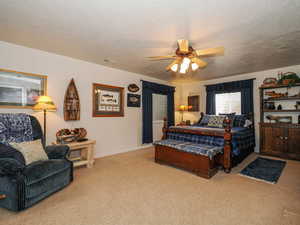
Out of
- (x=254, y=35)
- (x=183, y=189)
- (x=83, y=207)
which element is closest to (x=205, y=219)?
(x=183, y=189)

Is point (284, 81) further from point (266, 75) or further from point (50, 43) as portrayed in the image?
point (50, 43)

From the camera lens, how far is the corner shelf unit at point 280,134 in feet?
11.8

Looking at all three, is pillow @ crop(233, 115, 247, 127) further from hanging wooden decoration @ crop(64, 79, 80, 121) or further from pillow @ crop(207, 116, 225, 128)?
hanging wooden decoration @ crop(64, 79, 80, 121)

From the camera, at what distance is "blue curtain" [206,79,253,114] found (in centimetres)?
440

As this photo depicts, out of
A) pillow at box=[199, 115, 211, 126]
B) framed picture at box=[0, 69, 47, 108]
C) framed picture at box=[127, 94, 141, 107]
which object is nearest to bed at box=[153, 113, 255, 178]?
pillow at box=[199, 115, 211, 126]

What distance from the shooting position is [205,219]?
1603 millimetres

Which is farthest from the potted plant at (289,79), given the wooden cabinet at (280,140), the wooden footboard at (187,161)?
the wooden footboard at (187,161)

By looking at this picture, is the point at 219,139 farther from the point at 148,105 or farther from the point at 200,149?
the point at 148,105

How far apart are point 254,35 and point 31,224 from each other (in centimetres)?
379

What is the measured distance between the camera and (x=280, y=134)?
376cm

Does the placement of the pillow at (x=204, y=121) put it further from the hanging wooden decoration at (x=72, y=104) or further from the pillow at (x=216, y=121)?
the hanging wooden decoration at (x=72, y=104)

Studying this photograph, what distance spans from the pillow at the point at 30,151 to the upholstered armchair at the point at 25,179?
0.16ft

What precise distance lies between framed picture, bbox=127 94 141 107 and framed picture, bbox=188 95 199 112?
228 cm

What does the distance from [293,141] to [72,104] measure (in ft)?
17.4
